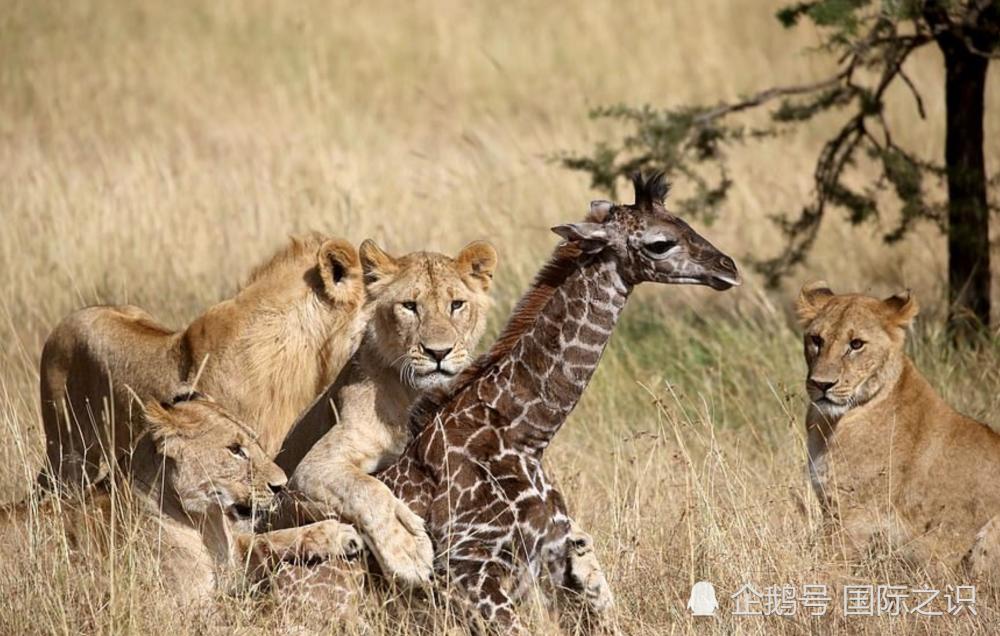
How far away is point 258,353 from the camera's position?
6.74 metres

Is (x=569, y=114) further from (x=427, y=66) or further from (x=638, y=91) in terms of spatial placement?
(x=427, y=66)

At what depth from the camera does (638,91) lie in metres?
16.7

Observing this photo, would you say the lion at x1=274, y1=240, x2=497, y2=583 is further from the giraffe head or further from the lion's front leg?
the giraffe head

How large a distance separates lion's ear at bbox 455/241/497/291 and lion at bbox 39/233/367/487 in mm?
520

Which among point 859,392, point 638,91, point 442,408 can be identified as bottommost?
point 638,91

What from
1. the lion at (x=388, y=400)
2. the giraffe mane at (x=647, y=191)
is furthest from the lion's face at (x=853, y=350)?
the lion at (x=388, y=400)

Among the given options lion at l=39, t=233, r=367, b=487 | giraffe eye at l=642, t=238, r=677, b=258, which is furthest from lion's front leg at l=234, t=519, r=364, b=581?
giraffe eye at l=642, t=238, r=677, b=258

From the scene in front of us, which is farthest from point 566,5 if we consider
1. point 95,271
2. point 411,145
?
point 95,271

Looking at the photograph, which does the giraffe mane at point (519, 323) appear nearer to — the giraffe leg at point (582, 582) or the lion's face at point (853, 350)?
the giraffe leg at point (582, 582)

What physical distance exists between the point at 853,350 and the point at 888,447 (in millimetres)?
398

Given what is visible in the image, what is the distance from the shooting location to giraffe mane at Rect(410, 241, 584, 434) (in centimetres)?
562

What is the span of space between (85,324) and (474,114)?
923cm

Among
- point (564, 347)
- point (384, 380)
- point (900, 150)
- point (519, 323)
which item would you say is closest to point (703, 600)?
point (564, 347)

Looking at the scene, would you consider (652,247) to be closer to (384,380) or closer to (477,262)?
(477,262)
